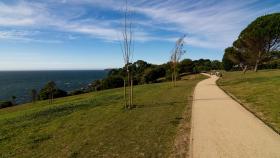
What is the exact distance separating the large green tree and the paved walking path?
117ft

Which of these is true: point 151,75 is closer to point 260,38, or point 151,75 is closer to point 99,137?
point 260,38

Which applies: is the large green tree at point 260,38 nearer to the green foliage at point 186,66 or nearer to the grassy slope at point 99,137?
the green foliage at point 186,66

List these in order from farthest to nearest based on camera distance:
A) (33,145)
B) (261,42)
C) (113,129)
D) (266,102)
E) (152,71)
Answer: (152,71) < (261,42) < (266,102) < (113,129) < (33,145)

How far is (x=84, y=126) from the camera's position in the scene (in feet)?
38.0

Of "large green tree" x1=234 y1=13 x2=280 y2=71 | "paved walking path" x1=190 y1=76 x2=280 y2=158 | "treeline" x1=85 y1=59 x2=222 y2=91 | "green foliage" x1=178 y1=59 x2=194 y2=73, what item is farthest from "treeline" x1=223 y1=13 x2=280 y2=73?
"paved walking path" x1=190 y1=76 x2=280 y2=158

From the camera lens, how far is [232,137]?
8.73m

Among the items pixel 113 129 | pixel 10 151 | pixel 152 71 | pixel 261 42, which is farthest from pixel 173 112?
pixel 152 71

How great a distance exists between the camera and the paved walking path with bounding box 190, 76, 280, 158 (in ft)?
23.7

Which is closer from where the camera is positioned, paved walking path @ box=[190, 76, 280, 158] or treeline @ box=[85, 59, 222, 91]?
paved walking path @ box=[190, 76, 280, 158]

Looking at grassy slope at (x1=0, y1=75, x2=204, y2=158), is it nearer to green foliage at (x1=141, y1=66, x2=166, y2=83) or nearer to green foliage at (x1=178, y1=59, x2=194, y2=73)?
green foliage at (x1=141, y1=66, x2=166, y2=83)

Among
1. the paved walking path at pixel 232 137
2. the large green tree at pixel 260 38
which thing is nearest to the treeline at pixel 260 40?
the large green tree at pixel 260 38

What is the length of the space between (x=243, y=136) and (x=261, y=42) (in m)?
41.3

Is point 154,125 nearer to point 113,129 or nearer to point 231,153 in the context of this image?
point 113,129

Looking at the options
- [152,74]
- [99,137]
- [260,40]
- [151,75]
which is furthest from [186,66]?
[99,137]
